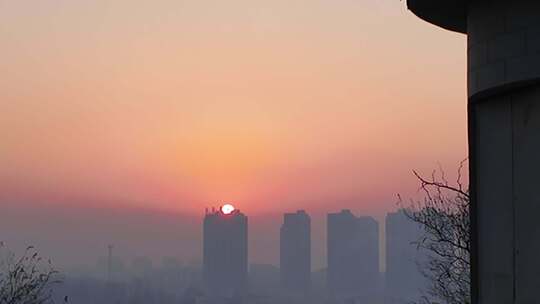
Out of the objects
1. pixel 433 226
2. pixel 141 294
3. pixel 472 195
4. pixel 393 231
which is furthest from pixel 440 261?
pixel 141 294

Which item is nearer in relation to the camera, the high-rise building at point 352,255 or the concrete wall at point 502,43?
the concrete wall at point 502,43

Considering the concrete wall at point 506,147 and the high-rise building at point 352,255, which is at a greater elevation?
the concrete wall at point 506,147

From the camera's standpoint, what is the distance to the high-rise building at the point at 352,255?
14612cm

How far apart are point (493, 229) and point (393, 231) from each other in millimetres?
49881

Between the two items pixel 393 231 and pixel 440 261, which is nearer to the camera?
pixel 440 261

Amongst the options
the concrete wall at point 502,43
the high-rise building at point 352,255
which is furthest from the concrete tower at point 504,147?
the high-rise building at point 352,255

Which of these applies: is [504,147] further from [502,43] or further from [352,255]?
[352,255]

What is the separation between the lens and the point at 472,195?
6059mm

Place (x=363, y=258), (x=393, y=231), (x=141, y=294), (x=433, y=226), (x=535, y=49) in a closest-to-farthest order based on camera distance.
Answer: (x=535, y=49) < (x=433, y=226) < (x=393, y=231) < (x=141, y=294) < (x=363, y=258)

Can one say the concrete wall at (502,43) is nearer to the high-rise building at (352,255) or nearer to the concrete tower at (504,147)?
the concrete tower at (504,147)

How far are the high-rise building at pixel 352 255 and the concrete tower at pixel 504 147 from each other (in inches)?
5150

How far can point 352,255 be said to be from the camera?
168m

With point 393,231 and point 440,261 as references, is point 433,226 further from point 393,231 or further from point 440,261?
point 393,231

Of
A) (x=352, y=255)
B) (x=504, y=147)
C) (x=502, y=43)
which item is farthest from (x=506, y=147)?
(x=352, y=255)
